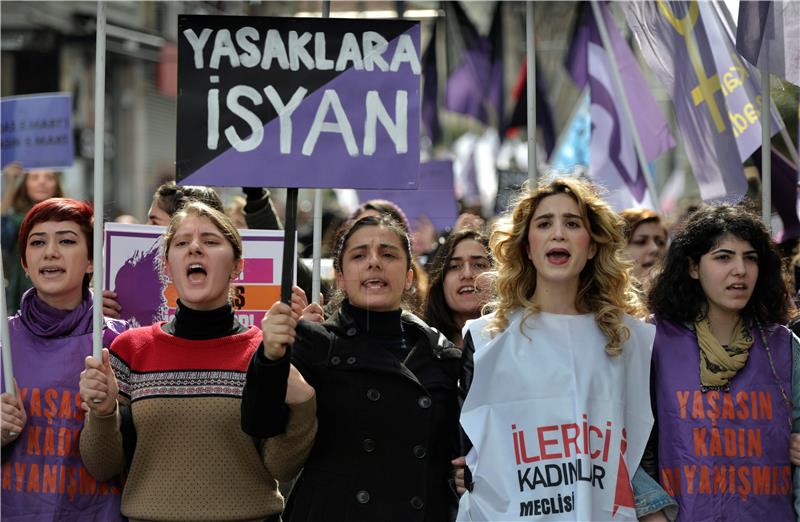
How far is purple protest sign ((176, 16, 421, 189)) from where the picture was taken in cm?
377

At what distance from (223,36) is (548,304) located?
136cm

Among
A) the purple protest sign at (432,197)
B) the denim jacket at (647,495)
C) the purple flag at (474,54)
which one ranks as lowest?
the denim jacket at (647,495)

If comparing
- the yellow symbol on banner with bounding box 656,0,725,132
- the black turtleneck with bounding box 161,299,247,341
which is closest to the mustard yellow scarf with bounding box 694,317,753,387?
the black turtleneck with bounding box 161,299,247,341

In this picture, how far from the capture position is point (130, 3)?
24000 mm

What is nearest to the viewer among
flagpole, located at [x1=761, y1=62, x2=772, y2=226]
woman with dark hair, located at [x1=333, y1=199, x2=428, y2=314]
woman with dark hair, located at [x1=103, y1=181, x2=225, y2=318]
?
woman with dark hair, located at [x1=333, y1=199, x2=428, y2=314]

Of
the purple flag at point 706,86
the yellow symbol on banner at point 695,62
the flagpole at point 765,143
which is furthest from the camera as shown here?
the yellow symbol on banner at point 695,62

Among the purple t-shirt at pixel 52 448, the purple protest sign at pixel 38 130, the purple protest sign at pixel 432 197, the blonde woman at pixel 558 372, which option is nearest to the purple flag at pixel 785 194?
the blonde woman at pixel 558 372

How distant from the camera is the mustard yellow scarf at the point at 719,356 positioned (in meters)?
4.01

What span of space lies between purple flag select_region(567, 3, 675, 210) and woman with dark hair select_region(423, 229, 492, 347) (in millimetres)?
2203

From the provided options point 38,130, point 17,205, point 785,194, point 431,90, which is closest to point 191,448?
point 785,194

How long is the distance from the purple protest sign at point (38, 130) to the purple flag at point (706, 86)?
4.21 metres

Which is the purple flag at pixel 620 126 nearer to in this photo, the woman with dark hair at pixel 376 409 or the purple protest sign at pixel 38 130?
the woman with dark hair at pixel 376 409

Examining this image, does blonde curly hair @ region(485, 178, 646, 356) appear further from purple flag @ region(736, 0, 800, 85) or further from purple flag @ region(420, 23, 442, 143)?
purple flag @ region(420, 23, 442, 143)

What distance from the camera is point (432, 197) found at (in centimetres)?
890
